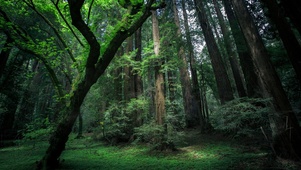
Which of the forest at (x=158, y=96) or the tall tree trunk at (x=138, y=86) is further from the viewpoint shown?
the tall tree trunk at (x=138, y=86)

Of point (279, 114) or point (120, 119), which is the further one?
point (120, 119)

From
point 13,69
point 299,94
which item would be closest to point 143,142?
point 299,94

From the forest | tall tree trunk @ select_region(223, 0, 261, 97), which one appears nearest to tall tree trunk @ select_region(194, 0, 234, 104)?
the forest

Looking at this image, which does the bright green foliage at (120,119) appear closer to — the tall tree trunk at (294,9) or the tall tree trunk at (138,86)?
the tall tree trunk at (138,86)

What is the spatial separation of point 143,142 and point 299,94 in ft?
25.6

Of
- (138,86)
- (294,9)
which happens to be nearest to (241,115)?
(294,9)

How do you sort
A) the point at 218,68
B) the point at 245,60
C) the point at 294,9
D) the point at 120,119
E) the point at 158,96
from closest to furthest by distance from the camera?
the point at 294,9
the point at 158,96
the point at 245,60
the point at 120,119
the point at 218,68

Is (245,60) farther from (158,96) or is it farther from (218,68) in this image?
(158,96)

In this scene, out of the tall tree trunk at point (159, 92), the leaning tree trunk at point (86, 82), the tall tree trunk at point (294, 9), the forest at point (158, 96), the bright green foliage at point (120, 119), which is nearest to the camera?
the tall tree trunk at point (294, 9)

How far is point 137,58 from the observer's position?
32.7 feet

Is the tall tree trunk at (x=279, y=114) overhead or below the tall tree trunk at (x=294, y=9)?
below

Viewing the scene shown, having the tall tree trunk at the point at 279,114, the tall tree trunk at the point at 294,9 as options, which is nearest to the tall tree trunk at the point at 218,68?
the tall tree trunk at the point at 279,114

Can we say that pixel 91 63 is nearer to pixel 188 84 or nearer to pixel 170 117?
pixel 170 117

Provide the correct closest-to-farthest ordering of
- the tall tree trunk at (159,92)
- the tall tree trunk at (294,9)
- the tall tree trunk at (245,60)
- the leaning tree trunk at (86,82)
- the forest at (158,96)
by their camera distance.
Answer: the tall tree trunk at (294,9)
the forest at (158,96)
the leaning tree trunk at (86,82)
the tall tree trunk at (159,92)
the tall tree trunk at (245,60)
